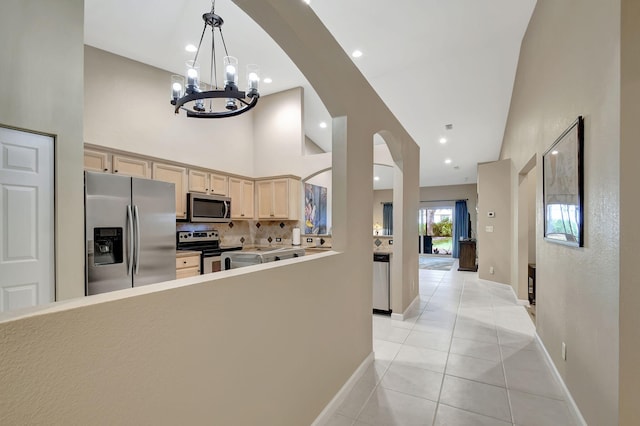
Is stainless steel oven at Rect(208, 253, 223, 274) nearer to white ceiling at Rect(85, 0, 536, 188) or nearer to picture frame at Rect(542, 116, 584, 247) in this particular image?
white ceiling at Rect(85, 0, 536, 188)

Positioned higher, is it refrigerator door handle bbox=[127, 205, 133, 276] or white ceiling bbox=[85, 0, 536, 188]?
white ceiling bbox=[85, 0, 536, 188]

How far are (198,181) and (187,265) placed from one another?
140cm

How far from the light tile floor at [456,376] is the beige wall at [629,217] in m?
0.76

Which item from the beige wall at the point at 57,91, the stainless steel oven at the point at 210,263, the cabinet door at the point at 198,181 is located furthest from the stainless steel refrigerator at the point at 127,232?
the cabinet door at the point at 198,181

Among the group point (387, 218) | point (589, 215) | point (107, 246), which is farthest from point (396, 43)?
point (387, 218)

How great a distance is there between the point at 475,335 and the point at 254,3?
381 centimetres

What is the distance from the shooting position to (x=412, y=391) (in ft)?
7.50

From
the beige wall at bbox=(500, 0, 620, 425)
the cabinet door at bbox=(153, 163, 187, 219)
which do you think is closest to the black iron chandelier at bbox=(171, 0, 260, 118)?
the cabinet door at bbox=(153, 163, 187, 219)

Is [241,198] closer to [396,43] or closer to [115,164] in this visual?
[115,164]

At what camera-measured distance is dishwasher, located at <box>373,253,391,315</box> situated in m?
4.10

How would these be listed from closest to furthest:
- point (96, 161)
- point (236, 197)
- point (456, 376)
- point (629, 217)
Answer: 1. point (629, 217)
2. point (456, 376)
3. point (96, 161)
4. point (236, 197)

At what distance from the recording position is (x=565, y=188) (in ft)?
7.40

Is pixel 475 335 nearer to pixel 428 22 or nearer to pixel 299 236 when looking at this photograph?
pixel 299 236

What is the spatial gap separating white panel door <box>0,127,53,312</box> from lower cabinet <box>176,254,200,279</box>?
6.35 feet
